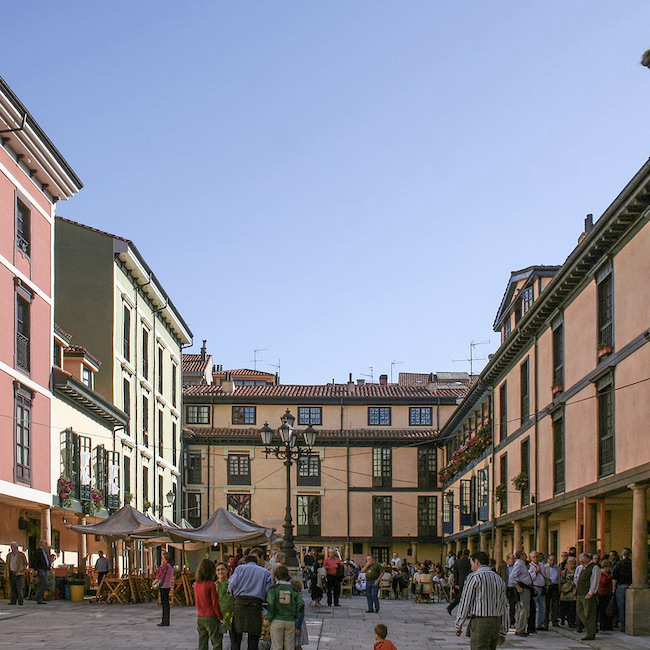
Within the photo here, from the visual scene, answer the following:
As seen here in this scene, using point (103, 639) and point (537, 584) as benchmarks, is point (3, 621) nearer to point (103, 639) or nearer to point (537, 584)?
point (103, 639)

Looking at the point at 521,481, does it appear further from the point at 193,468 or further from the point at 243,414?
the point at 243,414

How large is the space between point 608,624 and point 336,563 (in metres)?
10.8

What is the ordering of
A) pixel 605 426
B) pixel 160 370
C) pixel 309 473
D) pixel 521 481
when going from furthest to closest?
pixel 309 473
pixel 160 370
pixel 521 481
pixel 605 426

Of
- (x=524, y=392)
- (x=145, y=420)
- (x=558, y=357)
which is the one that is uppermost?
(x=558, y=357)

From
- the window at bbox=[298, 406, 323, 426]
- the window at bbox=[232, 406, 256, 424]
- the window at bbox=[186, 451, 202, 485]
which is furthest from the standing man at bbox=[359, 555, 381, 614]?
the window at bbox=[298, 406, 323, 426]

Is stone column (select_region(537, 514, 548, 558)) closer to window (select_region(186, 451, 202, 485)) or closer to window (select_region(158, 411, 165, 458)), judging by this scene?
window (select_region(158, 411, 165, 458))

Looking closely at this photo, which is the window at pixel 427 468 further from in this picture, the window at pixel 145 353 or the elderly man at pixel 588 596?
the elderly man at pixel 588 596

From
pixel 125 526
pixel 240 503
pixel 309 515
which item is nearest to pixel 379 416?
pixel 309 515

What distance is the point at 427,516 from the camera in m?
66.2

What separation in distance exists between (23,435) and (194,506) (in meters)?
36.9

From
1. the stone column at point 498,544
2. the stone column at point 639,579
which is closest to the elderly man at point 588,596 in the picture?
the stone column at point 639,579

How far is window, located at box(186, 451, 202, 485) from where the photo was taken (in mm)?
66125

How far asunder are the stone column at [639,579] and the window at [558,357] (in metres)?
8.23

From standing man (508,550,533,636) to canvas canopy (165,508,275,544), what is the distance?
7.51 m
